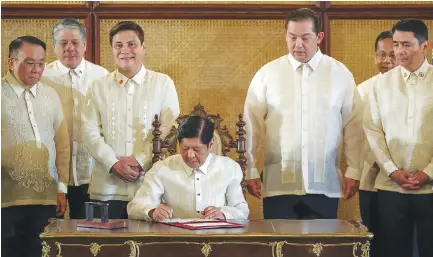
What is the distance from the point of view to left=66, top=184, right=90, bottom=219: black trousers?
15.5ft

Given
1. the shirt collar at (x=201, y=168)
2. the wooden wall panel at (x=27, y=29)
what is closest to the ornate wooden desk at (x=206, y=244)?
the shirt collar at (x=201, y=168)

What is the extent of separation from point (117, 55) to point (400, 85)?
5.20 ft

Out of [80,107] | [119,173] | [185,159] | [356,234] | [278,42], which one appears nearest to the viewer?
[356,234]

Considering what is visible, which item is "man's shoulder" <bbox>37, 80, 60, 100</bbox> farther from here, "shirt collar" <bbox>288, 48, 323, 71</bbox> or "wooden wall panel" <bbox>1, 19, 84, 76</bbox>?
"shirt collar" <bbox>288, 48, 323, 71</bbox>

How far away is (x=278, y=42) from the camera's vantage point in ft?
16.8

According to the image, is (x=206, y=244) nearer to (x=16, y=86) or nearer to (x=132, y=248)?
(x=132, y=248)

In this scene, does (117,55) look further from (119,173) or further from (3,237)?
(3,237)

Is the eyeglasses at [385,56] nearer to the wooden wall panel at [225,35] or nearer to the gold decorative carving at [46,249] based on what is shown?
the wooden wall panel at [225,35]

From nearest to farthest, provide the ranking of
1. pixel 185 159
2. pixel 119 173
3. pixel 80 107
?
pixel 185 159 < pixel 119 173 < pixel 80 107

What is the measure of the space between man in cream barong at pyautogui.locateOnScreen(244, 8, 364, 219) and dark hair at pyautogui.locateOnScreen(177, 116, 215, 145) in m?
0.68

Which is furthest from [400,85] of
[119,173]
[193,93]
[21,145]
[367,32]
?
[21,145]

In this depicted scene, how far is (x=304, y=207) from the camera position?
4484 millimetres

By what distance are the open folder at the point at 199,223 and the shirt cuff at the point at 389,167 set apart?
125cm

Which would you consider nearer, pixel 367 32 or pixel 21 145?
pixel 21 145
